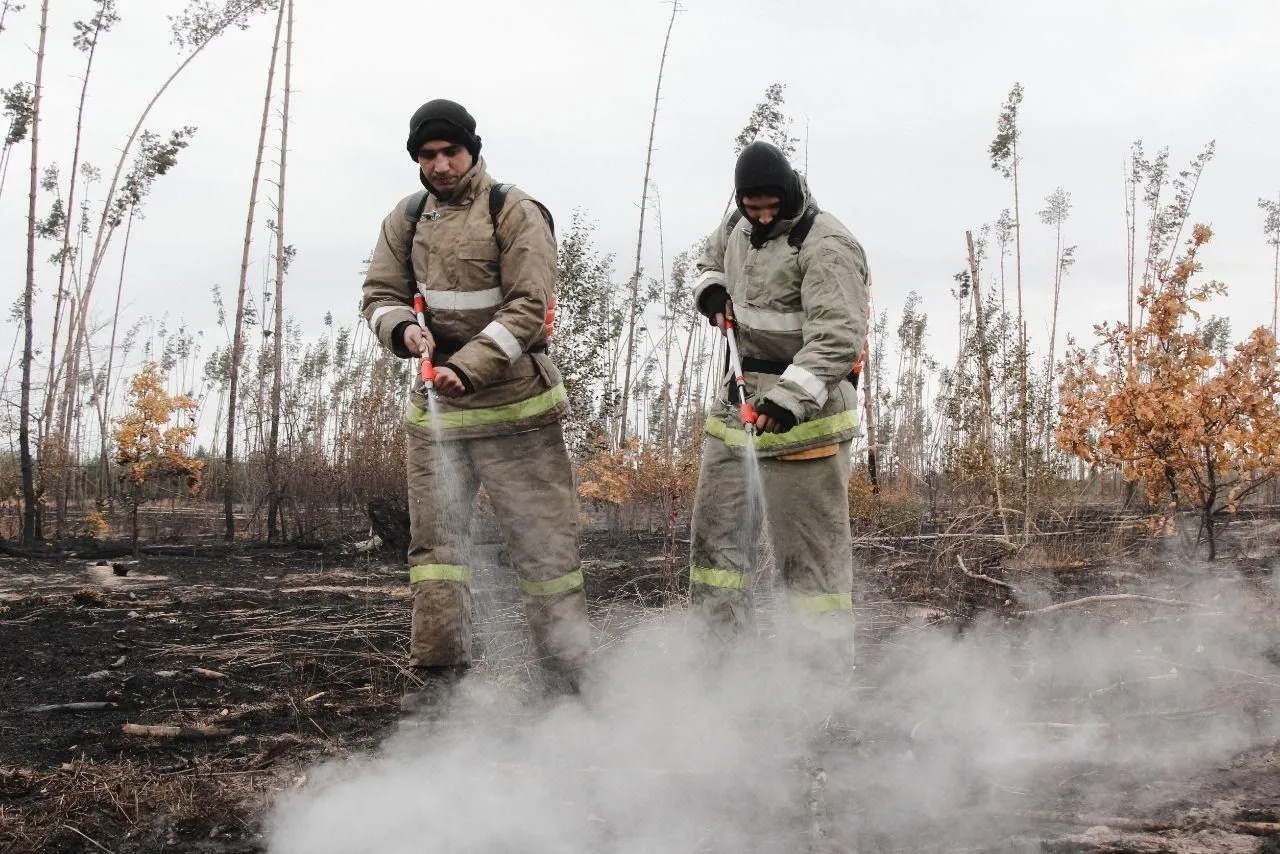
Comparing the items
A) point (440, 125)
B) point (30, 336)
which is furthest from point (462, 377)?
point (30, 336)

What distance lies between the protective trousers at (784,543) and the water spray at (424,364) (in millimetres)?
1074

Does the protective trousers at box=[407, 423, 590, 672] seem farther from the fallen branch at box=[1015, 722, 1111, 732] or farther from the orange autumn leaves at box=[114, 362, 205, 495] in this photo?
the orange autumn leaves at box=[114, 362, 205, 495]

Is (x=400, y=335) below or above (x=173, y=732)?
above

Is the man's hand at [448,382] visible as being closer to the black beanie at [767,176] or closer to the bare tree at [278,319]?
the black beanie at [767,176]

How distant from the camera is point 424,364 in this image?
357 cm

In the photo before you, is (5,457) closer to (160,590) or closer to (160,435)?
(160,435)

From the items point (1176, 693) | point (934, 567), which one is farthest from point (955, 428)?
point (1176, 693)

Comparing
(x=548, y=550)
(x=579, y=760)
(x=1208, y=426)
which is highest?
(x=1208, y=426)

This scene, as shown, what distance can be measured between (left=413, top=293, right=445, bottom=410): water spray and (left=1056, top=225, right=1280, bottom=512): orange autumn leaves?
15.8ft

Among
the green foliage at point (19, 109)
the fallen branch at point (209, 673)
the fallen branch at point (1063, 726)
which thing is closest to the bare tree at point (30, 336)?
the green foliage at point (19, 109)

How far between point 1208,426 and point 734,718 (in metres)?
4.55

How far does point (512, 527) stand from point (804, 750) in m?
1.32

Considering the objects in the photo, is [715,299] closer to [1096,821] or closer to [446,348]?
[446,348]

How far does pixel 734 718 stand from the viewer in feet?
11.5
